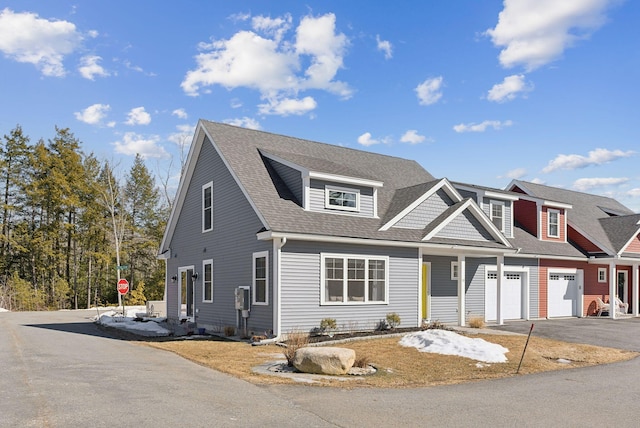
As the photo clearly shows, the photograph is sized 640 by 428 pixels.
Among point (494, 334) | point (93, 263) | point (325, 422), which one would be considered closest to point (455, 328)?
point (494, 334)

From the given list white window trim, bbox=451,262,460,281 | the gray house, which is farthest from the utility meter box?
white window trim, bbox=451,262,460,281

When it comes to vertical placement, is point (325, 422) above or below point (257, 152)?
below

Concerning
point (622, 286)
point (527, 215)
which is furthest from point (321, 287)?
point (622, 286)

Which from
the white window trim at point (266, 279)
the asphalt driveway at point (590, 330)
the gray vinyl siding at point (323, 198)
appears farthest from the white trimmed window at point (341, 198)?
the asphalt driveway at point (590, 330)

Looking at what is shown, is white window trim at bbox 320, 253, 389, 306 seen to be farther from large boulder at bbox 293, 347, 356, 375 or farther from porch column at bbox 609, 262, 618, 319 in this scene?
porch column at bbox 609, 262, 618, 319

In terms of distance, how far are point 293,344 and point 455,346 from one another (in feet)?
14.1

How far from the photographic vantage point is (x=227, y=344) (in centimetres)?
1606

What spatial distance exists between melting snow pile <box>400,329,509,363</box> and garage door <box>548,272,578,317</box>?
12101 mm

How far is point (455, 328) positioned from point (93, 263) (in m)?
37.6

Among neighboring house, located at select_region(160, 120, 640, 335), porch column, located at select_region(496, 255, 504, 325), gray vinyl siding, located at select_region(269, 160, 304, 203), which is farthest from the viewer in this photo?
porch column, located at select_region(496, 255, 504, 325)

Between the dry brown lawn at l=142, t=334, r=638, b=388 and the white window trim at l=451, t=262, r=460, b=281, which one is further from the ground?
the white window trim at l=451, t=262, r=460, b=281

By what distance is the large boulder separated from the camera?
11.2 m

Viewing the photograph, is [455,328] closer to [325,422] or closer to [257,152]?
[257,152]

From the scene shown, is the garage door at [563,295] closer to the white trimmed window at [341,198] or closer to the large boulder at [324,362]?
the white trimmed window at [341,198]
